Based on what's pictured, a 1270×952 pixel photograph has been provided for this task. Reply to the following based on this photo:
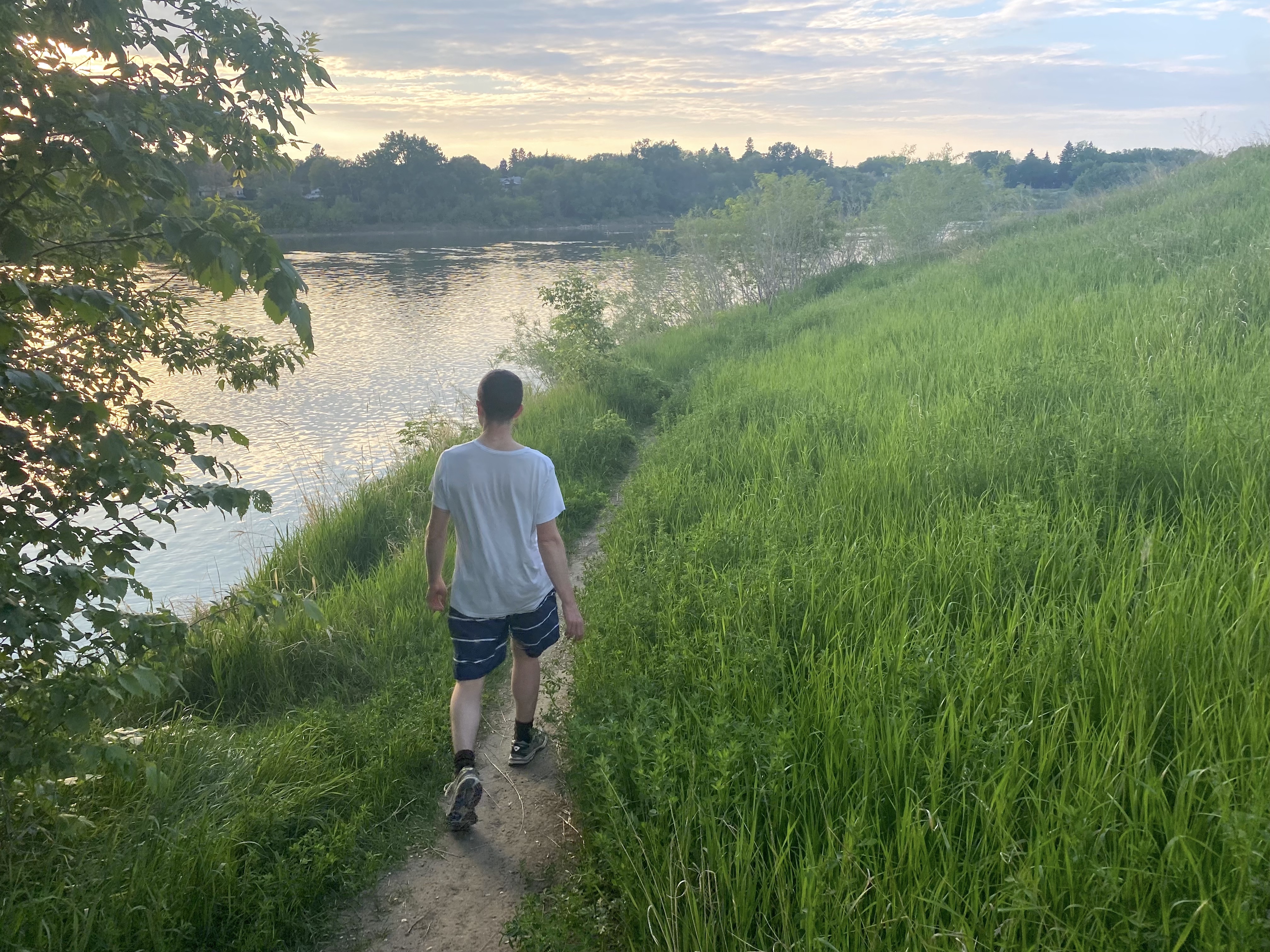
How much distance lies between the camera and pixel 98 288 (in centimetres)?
271

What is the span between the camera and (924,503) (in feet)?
16.6

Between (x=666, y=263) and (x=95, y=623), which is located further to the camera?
(x=666, y=263)

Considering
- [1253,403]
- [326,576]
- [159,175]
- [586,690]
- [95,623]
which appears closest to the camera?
[159,175]

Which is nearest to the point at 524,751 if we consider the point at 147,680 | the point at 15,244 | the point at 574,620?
the point at 574,620

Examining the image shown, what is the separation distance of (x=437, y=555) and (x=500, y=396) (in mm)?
821

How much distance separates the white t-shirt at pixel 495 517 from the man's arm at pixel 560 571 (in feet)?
0.16

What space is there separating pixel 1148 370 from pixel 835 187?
25.5 metres

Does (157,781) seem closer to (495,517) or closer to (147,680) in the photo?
(147,680)

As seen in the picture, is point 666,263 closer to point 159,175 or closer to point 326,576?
point 326,576

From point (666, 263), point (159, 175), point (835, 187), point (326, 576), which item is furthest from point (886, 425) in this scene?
point (835, 187)

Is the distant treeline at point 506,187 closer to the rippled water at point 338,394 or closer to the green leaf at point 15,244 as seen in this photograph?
the rippled water at point 338,394

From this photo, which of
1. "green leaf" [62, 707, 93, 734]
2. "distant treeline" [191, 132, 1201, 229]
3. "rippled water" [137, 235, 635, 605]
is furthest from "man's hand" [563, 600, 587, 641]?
"distant treeline" [191, 132, 1201, 229]

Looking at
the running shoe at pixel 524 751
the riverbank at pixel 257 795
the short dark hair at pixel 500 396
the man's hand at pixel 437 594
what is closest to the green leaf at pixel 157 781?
the riverbank at pixel 257 795

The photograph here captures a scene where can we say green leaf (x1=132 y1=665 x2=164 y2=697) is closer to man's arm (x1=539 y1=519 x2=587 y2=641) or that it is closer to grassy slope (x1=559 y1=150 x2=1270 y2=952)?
grassy slope (x1=559 y1=150 x2=1270 y2=952)
